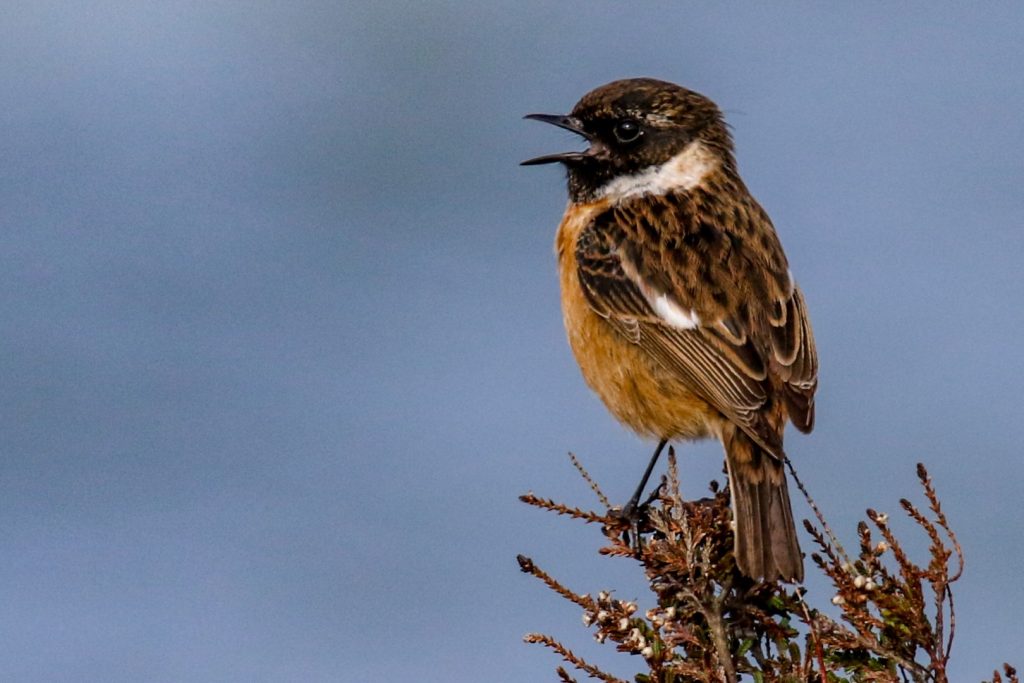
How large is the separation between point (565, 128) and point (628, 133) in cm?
30

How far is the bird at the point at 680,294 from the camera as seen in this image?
5.35 meters

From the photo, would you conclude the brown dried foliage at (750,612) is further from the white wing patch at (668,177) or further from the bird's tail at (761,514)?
the white wing patch at (668,177)

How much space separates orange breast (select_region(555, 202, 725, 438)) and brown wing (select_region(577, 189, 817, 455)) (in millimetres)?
63

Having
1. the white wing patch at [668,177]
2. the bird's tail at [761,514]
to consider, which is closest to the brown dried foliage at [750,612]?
the bird's tail at [761,514]

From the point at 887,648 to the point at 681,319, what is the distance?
1976 mm

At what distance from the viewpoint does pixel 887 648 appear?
3943 millimetres

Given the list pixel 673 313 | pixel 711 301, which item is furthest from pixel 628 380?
pixel 711 301

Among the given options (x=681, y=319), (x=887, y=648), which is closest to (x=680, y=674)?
(x=887, y=648)

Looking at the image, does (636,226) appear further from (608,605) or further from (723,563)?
(608,605)

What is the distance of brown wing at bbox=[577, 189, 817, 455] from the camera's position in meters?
5.42

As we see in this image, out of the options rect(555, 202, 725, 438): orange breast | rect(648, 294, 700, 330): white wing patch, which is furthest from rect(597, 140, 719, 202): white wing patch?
rect(648, 294, 700, 330): white wing patch

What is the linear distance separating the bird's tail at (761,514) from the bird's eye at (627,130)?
70.3 inches

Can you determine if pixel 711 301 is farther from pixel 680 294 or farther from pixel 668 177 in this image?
pixel 668 177

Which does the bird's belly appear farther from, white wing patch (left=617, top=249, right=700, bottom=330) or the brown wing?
white wing patch (left=617, top=249, right=700, bottom=330)
